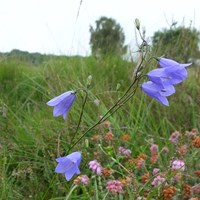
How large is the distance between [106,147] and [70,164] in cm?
57

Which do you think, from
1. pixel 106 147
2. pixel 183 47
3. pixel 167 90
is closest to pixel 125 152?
pixel 106 147

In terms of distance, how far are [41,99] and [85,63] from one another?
0.92 metres

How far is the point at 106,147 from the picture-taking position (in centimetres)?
222

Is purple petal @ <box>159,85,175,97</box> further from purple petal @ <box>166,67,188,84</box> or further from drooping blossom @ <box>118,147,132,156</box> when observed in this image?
drooping blossom @ <box>118,147,132,156</box>

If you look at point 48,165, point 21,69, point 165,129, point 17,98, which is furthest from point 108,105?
point 21,69

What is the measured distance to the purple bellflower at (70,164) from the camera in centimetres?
162

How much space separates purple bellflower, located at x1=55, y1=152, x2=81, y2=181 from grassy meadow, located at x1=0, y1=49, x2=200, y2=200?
0.74ft

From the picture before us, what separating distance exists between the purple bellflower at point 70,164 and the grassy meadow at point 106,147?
225mm

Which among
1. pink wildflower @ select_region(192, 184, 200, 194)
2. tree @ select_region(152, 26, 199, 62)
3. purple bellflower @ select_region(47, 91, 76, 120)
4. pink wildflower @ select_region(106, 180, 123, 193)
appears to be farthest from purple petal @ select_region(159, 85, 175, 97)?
tree @ select_region(152, 26, 199, 62)

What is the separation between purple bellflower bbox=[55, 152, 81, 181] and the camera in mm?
1615

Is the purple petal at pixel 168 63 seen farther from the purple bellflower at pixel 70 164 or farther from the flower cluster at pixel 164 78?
the purple bellflower at pixel 70 164

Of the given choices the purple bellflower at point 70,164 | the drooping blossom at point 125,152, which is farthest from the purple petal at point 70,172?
the drooping blossom at point 125,152

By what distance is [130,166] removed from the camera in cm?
223

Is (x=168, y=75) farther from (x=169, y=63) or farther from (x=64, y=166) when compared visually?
(x=64, y=166)
